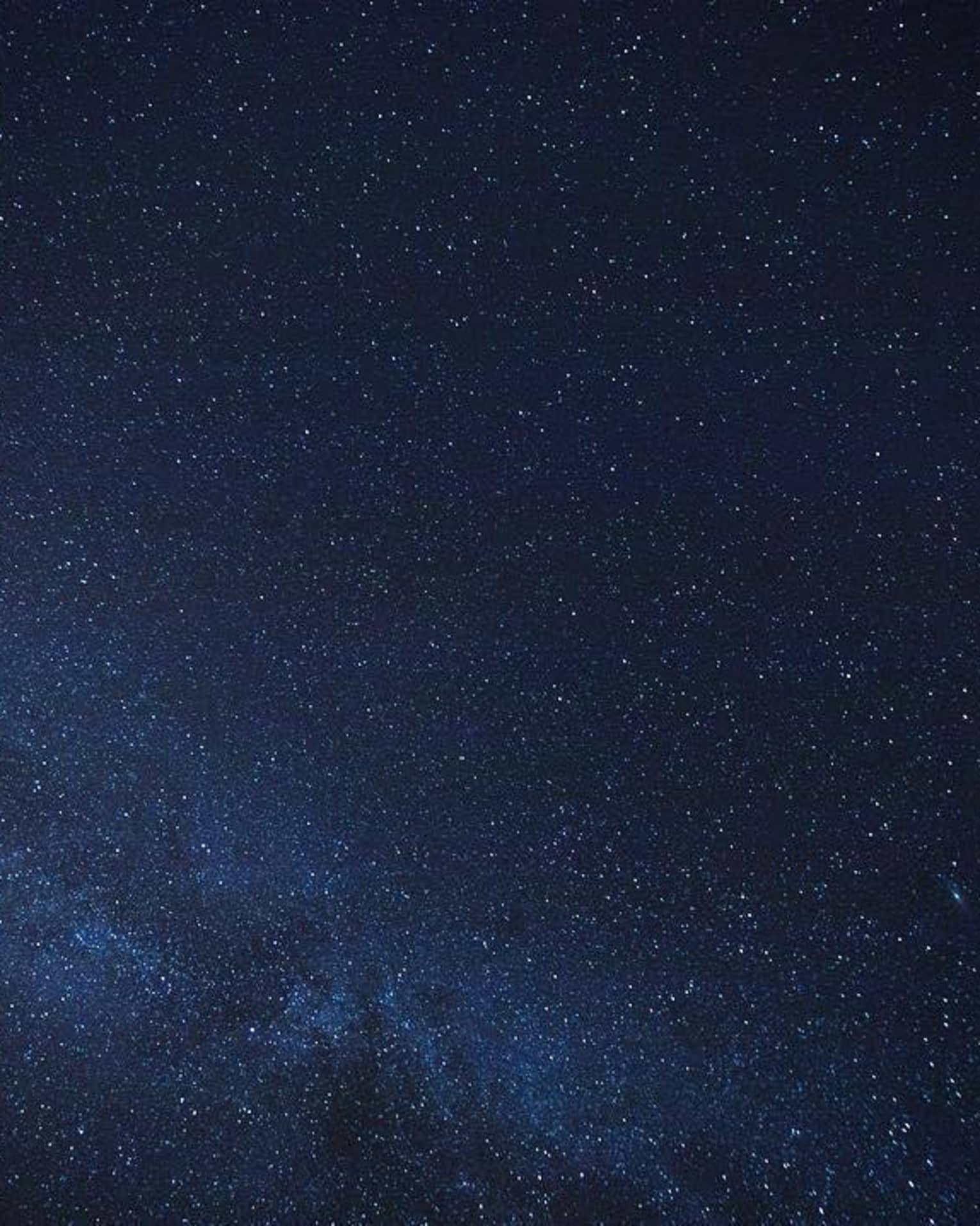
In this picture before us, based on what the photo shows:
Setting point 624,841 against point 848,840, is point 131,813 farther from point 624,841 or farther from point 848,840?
point 848,840

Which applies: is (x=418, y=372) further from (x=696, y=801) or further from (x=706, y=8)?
(x=696, y=801)

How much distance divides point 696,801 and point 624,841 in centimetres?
17

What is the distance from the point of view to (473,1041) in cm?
164

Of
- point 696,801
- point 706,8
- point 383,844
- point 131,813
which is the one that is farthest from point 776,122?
point 131,813

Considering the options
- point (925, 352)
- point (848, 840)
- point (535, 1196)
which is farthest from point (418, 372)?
point (535, 1196)

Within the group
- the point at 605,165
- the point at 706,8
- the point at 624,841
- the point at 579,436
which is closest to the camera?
the point at 706,8

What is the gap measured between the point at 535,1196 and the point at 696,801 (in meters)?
0.89

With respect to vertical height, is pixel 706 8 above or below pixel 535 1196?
above

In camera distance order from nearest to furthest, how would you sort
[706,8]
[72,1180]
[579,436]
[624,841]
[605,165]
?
[706,8] → [605,165] → [579,436] → [624,841] → [72,1180]

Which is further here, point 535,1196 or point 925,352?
point 535,1196

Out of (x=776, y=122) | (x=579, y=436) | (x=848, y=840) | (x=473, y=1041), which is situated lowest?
(x=473, y=1041)

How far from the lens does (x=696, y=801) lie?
1.55 metres

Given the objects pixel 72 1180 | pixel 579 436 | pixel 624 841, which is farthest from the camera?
pixel 72 1180

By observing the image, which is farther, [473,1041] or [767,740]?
[473,1041]
